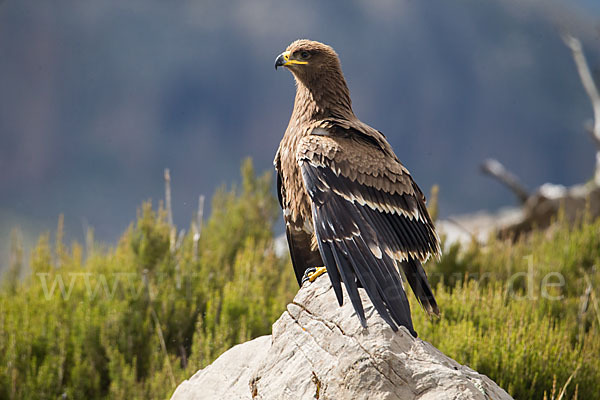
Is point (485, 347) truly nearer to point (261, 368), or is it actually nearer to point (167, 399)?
point (261, 368)

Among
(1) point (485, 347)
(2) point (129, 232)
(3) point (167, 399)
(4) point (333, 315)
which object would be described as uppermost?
(2) point (129, 232)

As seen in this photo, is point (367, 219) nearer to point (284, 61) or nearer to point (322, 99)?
point (322, 99)

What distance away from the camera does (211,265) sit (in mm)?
5469

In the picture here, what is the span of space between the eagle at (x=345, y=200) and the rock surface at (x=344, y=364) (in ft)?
0.28

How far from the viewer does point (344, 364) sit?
7.40 ft

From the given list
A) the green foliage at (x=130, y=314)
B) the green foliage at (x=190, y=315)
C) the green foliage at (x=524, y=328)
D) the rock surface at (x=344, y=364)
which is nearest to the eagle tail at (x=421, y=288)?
the rock surface at (x=344, y=364)

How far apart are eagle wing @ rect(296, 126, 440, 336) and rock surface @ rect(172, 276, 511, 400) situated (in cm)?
10

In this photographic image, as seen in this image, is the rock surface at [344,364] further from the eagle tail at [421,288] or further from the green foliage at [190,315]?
the green foliage at [190,315]

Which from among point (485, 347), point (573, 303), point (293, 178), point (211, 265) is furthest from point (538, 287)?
point (293, 178)

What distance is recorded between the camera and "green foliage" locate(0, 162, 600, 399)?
12.4 feet

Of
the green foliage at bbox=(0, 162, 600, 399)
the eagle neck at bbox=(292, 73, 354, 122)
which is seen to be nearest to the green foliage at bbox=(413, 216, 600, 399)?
the green foliage at bbox=(0, 162, 600, 399)

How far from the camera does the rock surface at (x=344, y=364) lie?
2184mm

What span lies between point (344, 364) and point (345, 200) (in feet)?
2.55

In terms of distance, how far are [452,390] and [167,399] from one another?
7.53ft
